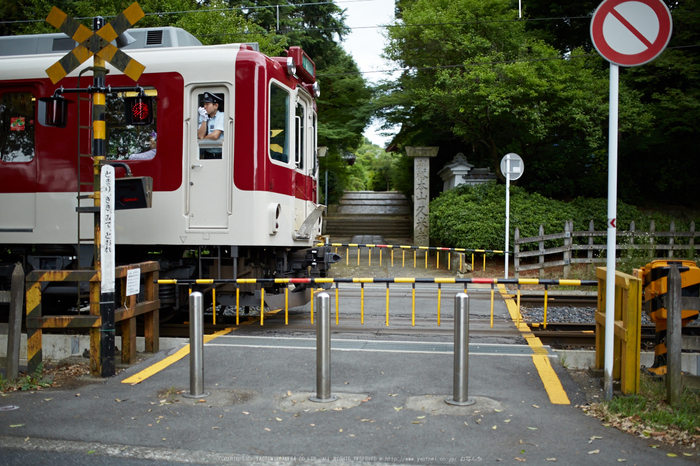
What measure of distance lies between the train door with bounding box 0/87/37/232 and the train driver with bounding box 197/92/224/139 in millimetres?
2411

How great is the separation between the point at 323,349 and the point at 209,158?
143 inches

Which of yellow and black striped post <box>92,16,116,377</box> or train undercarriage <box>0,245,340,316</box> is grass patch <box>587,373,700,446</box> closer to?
yellow and black striped post <box>92,16,116,377</box>

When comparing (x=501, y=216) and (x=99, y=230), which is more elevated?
(x=501, y=216)

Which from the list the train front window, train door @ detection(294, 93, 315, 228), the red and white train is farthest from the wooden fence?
the train front window

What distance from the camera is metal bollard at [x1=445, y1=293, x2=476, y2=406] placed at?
4801mm

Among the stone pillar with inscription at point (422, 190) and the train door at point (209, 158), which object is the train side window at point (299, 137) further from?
the stone pillar with inscription at point (422, 190)

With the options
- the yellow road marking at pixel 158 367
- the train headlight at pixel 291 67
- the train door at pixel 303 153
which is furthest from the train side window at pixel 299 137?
the yellow road marking at pixel 158 367

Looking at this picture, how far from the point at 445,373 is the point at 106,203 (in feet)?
12.0

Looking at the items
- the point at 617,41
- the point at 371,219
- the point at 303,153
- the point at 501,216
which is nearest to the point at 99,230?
the point at 303,153

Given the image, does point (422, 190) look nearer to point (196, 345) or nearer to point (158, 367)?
point (158, 367)

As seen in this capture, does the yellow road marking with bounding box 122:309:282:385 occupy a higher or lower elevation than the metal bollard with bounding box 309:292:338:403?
lower

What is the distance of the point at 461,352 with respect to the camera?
4.84m

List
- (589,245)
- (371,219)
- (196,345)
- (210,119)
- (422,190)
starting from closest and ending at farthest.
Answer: (196,345)
(210,119)
(589,245)
(422,190)
(371,219)

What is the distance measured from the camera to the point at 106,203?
565cm
